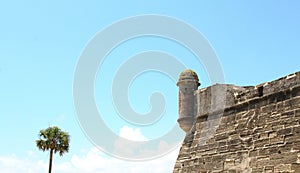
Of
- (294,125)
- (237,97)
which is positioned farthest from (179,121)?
(294,125)

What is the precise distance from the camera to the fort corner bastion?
918 cm

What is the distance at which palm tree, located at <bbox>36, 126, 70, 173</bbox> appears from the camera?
92.5ft

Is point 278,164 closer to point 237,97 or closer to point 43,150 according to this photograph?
point 237,97

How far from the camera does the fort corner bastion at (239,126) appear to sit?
9.18 metres

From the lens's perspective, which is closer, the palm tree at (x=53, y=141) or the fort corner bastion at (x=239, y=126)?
the fort corner bastion at (x=239, y=126)

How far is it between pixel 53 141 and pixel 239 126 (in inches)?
788

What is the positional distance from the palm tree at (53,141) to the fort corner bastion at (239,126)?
1753 centimetres

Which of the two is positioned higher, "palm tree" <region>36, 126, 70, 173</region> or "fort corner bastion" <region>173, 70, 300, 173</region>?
"palm tree" <region>36, 126, 70, 173</region>

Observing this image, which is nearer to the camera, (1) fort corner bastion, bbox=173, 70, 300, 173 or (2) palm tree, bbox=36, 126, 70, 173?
(1) fort corner bastion, bbox=173, 70, 300, 173

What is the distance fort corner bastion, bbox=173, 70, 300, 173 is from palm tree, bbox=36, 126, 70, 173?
17530 millimetres

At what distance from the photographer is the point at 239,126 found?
415 inches

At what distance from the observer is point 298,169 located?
8.55 metres

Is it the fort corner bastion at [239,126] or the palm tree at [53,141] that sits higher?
the palm tree at [53,141]

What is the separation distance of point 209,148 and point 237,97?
161cm
